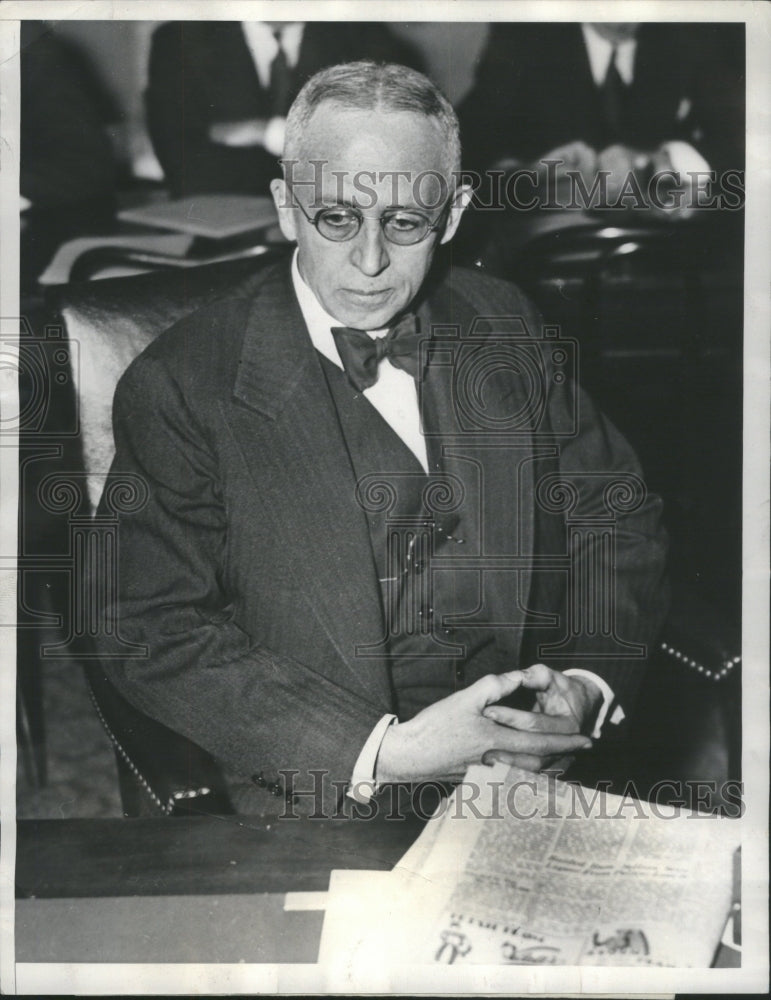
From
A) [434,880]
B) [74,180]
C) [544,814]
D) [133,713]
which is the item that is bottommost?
[434,880]

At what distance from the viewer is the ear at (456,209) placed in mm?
2000

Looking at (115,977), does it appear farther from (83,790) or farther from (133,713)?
(133,713)

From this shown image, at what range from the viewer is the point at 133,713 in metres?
2.01

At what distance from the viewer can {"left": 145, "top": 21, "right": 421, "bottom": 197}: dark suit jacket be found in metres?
1.99

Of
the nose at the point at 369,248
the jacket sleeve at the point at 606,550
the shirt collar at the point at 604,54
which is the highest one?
the shirt collar at the point at 604,54

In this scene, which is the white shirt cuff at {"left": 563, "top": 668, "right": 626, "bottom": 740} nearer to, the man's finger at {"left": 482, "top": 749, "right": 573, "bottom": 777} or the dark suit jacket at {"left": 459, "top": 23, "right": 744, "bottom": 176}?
the man's finger at {"left": 482, "top": 749, "right": 573, "bottom": 777}

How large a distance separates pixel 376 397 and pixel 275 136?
577 mm

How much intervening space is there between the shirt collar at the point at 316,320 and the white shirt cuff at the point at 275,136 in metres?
0.21

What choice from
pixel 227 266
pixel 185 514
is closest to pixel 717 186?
pixel 227 266

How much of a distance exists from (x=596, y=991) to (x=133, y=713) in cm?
115
